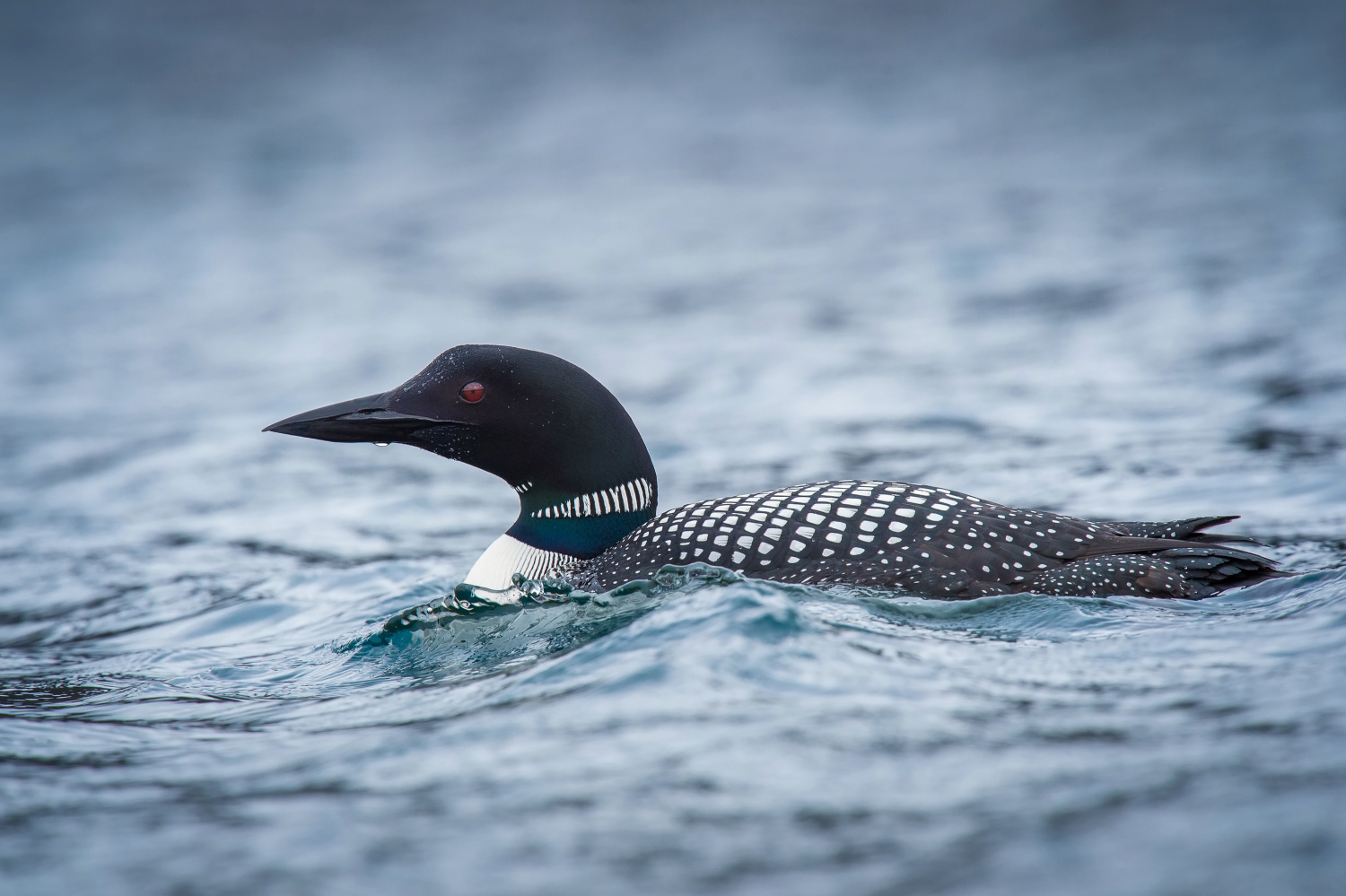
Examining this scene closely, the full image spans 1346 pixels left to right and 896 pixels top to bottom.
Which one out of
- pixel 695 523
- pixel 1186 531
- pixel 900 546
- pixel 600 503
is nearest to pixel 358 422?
pixel 600 503

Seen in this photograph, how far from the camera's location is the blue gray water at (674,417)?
6.49ft

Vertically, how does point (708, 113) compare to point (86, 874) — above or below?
above

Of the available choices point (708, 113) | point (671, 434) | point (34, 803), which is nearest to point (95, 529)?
point (671, 434)

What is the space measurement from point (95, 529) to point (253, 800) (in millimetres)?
3593

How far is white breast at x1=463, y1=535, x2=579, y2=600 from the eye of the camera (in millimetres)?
3424

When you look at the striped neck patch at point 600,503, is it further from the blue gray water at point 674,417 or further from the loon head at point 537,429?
the blue gray water at point 674,417

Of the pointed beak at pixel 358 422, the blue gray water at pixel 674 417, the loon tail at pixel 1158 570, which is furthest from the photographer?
the pointed beak at pixel 358 422

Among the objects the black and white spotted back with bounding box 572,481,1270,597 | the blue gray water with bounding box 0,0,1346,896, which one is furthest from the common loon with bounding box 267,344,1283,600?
the blue gray water with bounding box 0,0,1346,896

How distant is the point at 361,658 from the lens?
3180 millimetres

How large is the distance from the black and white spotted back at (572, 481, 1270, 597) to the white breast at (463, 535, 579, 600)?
0.20m

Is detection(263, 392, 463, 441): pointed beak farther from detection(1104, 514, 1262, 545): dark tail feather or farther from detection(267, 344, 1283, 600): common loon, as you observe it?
detection(1104, 514, 1262, 545): dark tail feather

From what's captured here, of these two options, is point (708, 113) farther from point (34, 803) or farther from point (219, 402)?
point (34, 803)

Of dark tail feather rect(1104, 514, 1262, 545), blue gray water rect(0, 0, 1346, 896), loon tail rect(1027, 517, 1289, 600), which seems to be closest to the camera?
blue gray water rect(0, 0, 1346, 896)

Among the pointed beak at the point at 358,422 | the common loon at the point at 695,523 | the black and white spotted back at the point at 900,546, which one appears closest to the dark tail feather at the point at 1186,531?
the common loon at the point at 695,523
